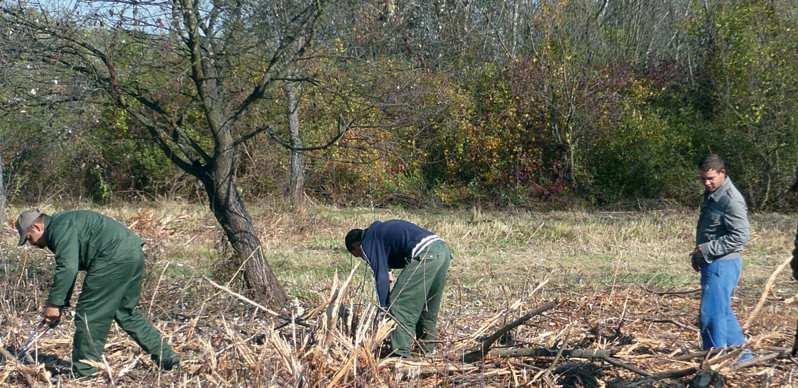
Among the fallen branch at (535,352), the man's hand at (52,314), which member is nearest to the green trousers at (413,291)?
the fallen branch at (535,352)

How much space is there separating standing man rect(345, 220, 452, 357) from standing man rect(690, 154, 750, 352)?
182 centimetres

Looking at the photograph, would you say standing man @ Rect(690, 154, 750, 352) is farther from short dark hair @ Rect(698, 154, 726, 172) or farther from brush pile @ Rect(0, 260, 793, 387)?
brush pile @ Rect(0, 260, 793, 387)

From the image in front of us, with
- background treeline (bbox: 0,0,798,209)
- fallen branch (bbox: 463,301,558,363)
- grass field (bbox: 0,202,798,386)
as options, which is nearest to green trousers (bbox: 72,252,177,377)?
grass field (bbox: 0,202,798,386)

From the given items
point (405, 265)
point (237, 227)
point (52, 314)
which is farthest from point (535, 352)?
point (237, 227)

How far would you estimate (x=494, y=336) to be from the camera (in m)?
5.84

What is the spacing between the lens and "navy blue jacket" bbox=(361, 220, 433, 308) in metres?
6.02

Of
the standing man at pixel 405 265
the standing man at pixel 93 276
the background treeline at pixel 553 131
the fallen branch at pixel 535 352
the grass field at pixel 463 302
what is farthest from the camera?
the background treeline at pixel 553 131

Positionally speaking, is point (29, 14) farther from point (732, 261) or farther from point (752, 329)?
point (752, 329)

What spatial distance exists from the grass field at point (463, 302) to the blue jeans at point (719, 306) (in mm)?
225

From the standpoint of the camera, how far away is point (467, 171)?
851 inches

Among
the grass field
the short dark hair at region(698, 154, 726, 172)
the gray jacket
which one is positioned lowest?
the grass field

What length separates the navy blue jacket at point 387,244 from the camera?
602 cm

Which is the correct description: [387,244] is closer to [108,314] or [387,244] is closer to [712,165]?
[108,314]

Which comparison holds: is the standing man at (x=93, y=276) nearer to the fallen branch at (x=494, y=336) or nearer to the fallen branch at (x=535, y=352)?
the fallen branch at (x=494, y=336)
